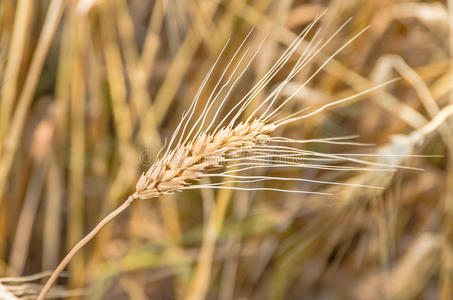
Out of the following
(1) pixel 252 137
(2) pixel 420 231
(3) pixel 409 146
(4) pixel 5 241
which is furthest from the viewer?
(2) pixel 420 231

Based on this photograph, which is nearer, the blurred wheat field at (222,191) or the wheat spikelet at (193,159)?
the wheat spikelet at (193,159)

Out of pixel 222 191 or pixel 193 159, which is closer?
pixel 193 159

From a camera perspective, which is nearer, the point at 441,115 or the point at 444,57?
the point at 441,115

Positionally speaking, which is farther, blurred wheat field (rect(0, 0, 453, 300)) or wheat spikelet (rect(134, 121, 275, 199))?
blurred wheat field (rect(0, 0, 453, 300))

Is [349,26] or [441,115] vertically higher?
[349,26]

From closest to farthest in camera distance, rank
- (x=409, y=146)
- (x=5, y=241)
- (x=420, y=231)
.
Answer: (x=409, y=146)
(x=5, y=241)
(x=420, y=231)

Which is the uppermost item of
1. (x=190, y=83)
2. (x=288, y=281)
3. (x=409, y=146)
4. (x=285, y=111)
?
(x=190, y=83)

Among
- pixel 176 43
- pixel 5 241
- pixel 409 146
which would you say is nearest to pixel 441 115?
pixel 409 146

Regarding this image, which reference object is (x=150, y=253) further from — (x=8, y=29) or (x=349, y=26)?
(x=349, y=26)
